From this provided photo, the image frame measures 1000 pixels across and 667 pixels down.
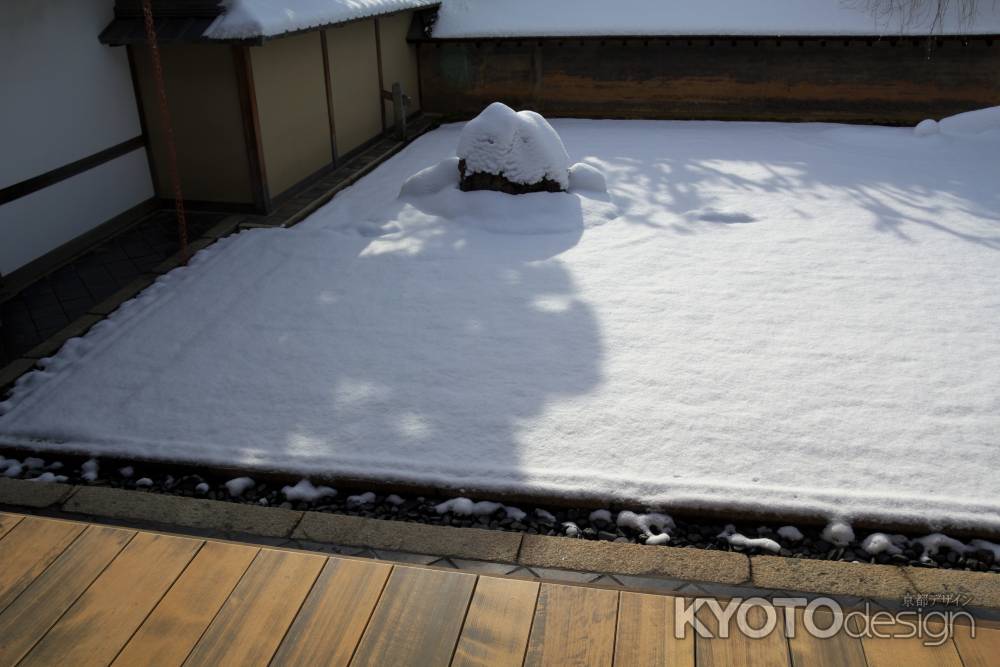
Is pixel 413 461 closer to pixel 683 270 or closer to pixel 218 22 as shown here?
pixel 683 270

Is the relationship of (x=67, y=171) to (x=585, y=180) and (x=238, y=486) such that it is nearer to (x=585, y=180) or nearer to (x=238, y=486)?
(x=238, y=486)

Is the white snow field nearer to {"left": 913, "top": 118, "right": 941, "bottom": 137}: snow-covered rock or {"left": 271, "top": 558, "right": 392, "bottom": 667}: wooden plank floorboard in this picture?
{"left": 271, "top": 558, "right": 392, "bottom": 667}: wooden plank floorboard

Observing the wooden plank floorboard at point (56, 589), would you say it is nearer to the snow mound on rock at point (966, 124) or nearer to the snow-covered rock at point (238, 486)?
the snow-covered rock at point (238, 486)

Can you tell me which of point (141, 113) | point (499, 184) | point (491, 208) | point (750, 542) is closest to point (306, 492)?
point (750, 542)

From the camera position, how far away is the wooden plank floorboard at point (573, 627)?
7.82ft

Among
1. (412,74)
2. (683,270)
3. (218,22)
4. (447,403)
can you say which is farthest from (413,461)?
(412,74)

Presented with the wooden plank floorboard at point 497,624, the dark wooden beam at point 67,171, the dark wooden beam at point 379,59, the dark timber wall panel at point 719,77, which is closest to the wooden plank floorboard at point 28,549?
the wooden plank floorboard at point 497,624

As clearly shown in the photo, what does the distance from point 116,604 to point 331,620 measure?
745 mm

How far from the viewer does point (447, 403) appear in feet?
14.4

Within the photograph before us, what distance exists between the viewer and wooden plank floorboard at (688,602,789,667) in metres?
2.37

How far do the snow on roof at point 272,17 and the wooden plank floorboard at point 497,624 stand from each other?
5527 mm

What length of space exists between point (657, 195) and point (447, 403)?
4567 millimetres

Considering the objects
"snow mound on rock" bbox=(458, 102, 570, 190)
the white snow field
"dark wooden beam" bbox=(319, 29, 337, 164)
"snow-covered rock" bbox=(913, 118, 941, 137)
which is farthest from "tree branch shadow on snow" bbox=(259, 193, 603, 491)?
"snow-covered rock" bbox=(913, 118, 941, 137)

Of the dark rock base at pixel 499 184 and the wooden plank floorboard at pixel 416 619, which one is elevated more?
the dark rock base at pixel 499 184
